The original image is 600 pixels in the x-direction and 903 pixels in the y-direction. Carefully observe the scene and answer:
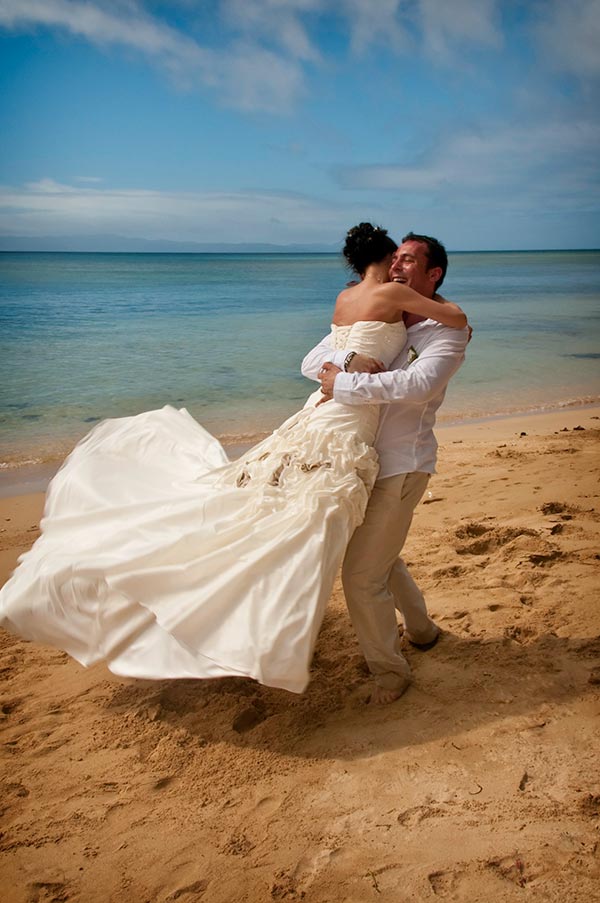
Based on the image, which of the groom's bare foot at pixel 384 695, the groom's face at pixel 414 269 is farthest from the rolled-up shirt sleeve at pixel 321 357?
the groom's bare foot at pixel 384 695

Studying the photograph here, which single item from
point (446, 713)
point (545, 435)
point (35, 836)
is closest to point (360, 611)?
point (446, 713)

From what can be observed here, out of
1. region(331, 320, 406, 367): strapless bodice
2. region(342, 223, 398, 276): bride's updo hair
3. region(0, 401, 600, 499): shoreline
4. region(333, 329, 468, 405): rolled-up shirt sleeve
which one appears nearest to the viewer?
region(333, 329, 468, 405): rolled-up shirt sleeve

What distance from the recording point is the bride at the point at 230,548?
3080 mm

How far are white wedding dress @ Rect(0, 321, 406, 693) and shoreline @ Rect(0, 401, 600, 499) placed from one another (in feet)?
14.3

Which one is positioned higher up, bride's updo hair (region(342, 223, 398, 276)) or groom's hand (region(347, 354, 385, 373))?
bride's updo hair (region(342, 223, 398, 276))

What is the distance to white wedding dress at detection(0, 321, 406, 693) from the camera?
3070 millimetres

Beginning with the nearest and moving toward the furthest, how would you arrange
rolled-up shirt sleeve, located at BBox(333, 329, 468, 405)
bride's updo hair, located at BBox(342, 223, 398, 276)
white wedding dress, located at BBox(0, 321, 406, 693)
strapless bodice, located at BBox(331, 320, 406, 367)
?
1. white wedding dress, located at BBox(0, 321, 406, 693)
2. rolled-up shirt sleeve, located at BBox(333, 329, 468, 405)
3. strapless bodice, located at BBox(331, 320, 406, 367)
4. bride's updo hair, located at BBox(342, 223, 398, 276)

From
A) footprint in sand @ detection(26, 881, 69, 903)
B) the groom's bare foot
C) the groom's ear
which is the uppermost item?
the groom's ear

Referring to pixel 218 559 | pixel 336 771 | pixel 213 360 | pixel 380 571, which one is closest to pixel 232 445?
pixel 380 571

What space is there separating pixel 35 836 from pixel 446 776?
1735 mm

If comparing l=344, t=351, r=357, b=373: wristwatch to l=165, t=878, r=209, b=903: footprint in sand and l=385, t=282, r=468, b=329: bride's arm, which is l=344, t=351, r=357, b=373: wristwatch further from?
l=165, t=878, r=209, b=903: footprint in sand

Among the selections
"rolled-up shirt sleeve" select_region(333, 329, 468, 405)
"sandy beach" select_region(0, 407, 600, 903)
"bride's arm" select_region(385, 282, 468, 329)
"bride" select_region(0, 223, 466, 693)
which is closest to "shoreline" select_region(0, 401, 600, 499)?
"sandy beach" select_region(0, 407, 600, 903)

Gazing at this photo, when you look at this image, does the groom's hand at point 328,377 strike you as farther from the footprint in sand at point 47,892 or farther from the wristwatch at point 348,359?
the footprint in sand at point 47,892

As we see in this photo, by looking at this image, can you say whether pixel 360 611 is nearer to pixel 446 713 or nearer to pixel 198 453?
pixel 446 713
